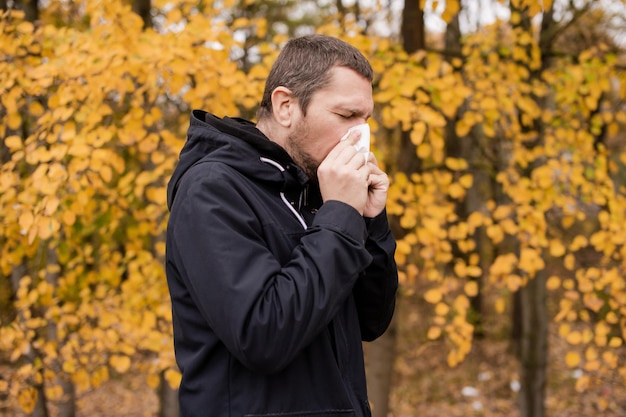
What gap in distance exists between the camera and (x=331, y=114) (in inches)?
62.7

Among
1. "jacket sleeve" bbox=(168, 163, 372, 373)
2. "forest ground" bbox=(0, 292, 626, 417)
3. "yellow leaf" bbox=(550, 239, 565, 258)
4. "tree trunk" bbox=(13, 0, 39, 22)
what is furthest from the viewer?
"forest ground" bbox=(0, 292, 626, 417)

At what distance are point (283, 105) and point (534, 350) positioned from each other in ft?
16.0

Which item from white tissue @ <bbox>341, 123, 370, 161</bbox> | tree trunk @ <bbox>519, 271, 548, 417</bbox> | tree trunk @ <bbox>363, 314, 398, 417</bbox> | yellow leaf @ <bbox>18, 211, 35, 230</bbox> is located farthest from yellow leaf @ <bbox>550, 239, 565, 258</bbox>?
yellow leaf @ <bbox>18, 211, 35, 230</bbox>

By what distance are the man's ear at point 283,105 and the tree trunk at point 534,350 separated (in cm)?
461

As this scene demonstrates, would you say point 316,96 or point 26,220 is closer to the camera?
point 316,96

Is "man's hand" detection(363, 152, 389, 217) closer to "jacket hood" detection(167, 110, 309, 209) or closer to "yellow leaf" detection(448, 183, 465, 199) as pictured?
"jacket hood" detection(167, 110, 309, 209)

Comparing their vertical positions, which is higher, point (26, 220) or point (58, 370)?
point (26, 220)

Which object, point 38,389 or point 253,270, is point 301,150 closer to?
point 253,270

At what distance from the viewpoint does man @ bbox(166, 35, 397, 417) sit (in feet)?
4.32

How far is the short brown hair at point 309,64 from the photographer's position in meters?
1.58

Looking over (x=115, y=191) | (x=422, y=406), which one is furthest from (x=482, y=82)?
(x=422, y=406)

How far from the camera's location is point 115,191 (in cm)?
395

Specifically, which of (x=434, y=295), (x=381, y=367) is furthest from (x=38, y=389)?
(x=434, y=295)

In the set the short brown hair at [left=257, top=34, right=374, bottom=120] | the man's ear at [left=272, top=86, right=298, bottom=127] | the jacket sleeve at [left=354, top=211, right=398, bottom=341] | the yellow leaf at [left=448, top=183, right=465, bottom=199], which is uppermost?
the short brown hair at [left=257, top=34, right=374, bottom=120]
